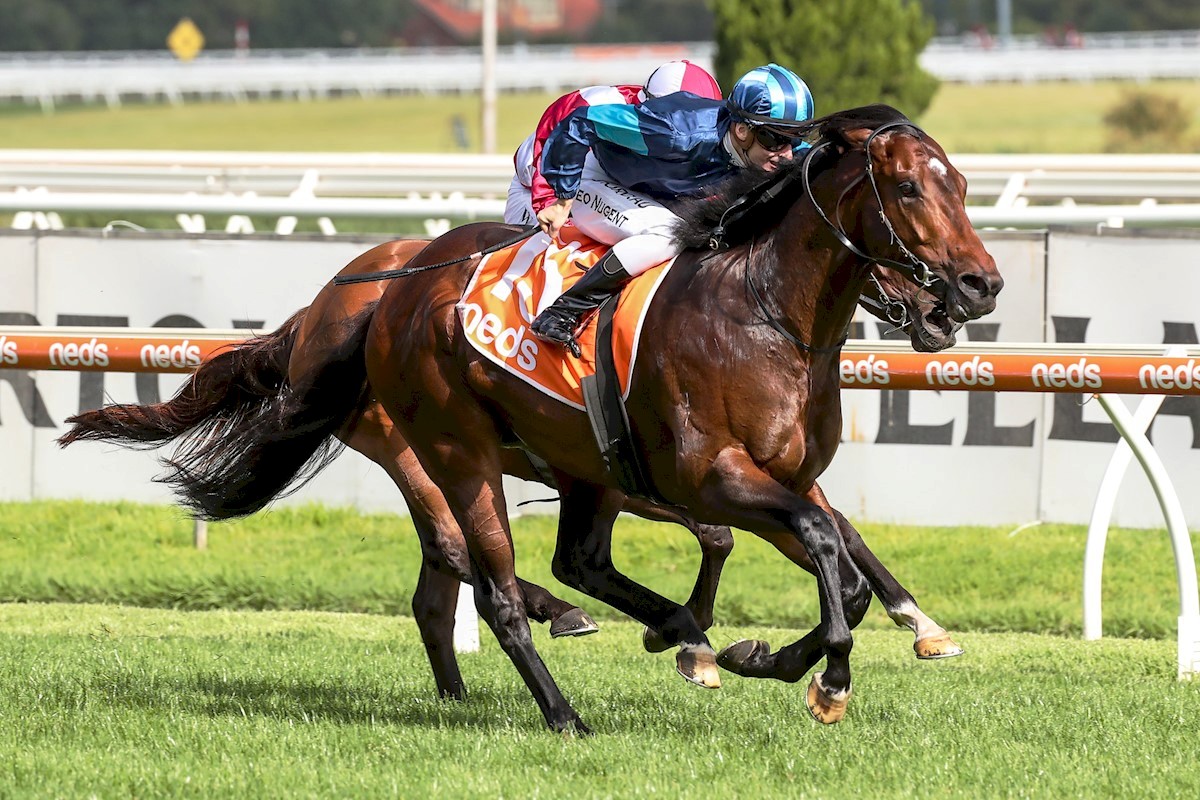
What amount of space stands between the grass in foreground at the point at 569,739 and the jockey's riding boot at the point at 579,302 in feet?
3.38

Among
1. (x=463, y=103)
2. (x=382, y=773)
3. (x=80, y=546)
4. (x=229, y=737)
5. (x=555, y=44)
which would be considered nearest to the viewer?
(x=382, y=773)

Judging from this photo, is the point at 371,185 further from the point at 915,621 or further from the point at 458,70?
the point at 458,70

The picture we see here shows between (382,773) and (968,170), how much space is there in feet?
21.0

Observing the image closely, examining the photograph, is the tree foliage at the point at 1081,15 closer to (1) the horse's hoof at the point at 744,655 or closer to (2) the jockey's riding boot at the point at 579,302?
(2) the jockey's riding boot at the point at 579,302

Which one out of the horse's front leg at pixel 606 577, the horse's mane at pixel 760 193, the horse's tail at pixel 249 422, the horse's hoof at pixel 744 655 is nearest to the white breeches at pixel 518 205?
the horse's tail at pixel 249 422

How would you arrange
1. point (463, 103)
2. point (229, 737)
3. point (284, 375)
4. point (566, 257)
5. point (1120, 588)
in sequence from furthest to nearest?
point (463, 103) < point (1120, 588) < point (284, 375) < point (566, 257) < point (229, 737)

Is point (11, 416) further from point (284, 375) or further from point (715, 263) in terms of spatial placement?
point (715, 263)

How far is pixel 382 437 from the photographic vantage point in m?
5.75

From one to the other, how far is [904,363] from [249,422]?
2101mm

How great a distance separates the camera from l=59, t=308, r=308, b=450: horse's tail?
5758mm

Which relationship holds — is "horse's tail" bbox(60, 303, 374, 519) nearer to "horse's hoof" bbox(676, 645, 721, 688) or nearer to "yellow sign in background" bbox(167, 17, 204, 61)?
"horse's hoof" bbox(676, 645, 721, 688)

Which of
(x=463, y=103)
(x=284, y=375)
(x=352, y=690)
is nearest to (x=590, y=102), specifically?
(x=284, y=375)

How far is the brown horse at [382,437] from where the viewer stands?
5.34 m

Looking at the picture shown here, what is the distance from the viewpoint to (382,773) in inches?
159
